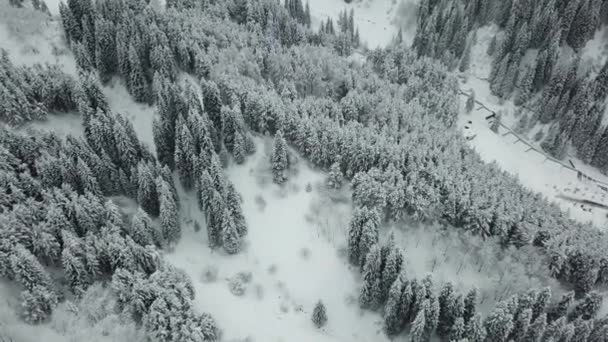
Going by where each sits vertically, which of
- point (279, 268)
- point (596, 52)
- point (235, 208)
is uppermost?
point (596, 52)

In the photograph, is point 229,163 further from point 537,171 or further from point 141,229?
point 537,171

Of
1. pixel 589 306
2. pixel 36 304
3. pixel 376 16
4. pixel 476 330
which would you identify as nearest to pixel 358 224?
pixel 476 330

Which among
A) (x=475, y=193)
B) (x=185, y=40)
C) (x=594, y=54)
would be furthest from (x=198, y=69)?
(x=594, y=54)

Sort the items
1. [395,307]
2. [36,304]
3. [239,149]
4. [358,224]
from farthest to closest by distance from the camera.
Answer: [239,149] → [358,224] → [395,307] → [36,304]

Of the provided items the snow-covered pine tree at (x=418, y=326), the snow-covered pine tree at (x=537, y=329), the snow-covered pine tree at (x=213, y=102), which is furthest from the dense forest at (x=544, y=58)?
the snow-covered pine tree at (x=213, y=102)

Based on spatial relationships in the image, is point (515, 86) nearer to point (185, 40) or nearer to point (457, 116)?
point (457, 116)

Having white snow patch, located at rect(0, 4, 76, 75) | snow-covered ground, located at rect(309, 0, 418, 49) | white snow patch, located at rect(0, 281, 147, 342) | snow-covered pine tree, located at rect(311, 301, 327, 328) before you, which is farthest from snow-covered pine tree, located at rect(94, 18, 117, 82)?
snow-covered ground, located at rect(309, 0, 418, 49)
